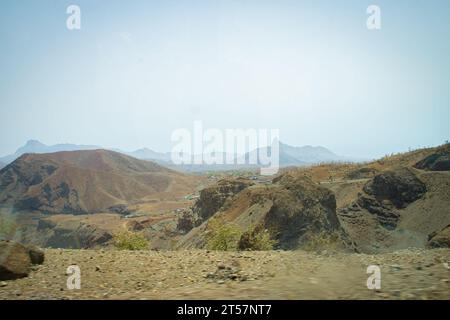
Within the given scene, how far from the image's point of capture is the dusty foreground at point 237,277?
6.46m

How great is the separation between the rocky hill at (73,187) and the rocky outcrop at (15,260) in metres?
100.0

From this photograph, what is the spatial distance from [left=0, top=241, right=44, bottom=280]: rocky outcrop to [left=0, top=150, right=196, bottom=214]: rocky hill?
99959 mm

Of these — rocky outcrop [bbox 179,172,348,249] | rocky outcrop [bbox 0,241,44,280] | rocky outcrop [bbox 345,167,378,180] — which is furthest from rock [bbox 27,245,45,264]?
rocky outcrop [bbox 345,167,378,180]

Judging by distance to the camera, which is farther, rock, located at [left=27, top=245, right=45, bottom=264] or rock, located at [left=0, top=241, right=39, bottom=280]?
rock, located at [left=27, top=245, right=45, bottom=264]

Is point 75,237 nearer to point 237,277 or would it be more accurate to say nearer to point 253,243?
point 253,243

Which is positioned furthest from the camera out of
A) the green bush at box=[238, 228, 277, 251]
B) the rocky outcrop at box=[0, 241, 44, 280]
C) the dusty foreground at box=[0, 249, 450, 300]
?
the green bush at box=[238, 228, 277, 251]

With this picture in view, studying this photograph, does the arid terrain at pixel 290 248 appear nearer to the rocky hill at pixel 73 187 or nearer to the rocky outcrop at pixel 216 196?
the rocky outcrop at pixel 216 196

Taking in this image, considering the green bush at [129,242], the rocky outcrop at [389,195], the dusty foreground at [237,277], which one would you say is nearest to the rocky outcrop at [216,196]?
the rocky outcrop at [389,195]

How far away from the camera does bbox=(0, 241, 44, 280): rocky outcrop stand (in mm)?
A: 9312

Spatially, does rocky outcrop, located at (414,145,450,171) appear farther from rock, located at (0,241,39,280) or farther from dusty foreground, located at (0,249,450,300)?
rock, located at (0,241,39,280)

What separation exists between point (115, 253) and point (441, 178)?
28887mm

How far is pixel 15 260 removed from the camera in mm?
9703

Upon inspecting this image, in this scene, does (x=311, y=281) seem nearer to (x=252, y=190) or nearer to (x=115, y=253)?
(x=115, y=253)

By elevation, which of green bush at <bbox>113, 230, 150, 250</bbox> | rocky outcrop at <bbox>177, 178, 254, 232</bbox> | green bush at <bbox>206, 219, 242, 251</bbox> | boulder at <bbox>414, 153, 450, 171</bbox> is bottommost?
rocky outcrop at <bbox>177, 178, 254, 232</bbox>
